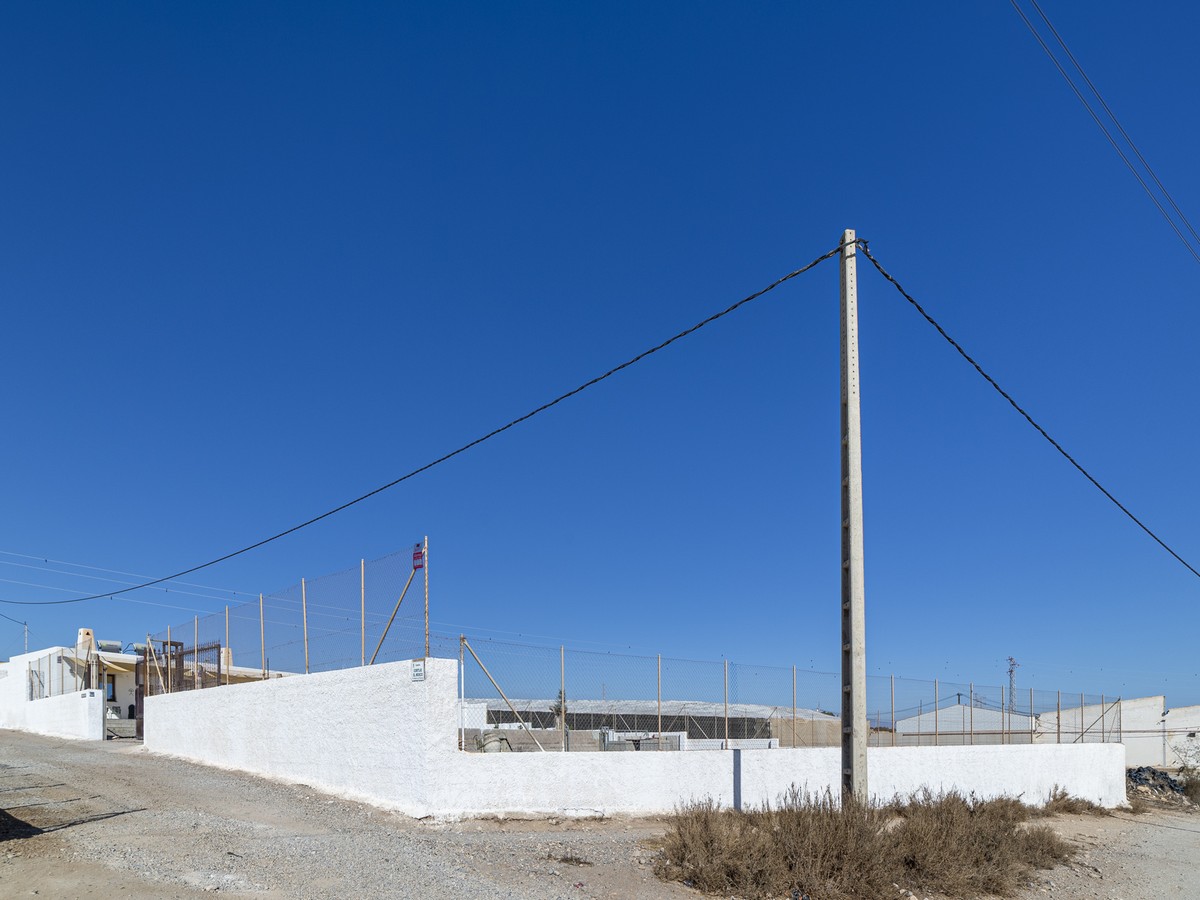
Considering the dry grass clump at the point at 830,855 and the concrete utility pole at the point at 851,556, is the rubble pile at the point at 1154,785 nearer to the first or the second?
the dry grass clump at the point at 830,855

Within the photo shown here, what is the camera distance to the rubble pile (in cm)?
2903

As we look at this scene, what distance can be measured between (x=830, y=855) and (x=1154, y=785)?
25.2m

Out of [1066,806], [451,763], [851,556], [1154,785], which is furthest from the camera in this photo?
[1154,785]

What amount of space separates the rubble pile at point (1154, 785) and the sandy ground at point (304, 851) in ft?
41.2

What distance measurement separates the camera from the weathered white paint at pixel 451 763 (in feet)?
47.3

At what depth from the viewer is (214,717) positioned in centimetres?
2105

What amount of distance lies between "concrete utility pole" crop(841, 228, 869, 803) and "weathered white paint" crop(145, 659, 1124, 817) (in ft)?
7.33

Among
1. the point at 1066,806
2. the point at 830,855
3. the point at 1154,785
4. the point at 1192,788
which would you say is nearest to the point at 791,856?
the point at 830,855

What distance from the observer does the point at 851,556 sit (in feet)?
39.2

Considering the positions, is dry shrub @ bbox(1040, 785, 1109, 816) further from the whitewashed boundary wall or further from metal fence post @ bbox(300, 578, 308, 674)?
the whitewashed boundary wall

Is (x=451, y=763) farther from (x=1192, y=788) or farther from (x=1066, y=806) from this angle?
(x=1192, y=788)

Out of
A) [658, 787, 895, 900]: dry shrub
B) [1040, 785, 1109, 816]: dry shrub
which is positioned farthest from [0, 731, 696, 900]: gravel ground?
[1040, 785, 1109, 816]: dry shrub

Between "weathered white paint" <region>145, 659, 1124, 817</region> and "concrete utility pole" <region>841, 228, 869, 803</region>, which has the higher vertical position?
"concrete utility pole" <region>841, 228, 869, 803</region>

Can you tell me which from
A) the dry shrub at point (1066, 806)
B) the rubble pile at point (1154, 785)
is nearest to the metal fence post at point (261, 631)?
the dry shrub at point (1066, 806)
